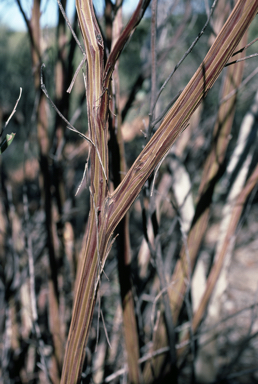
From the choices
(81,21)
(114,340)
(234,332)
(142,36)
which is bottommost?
(234,332)

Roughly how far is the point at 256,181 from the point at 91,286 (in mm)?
453

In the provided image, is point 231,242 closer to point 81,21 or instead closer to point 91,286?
point 91,286

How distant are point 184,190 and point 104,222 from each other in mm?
564

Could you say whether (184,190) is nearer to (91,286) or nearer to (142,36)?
(91,286)

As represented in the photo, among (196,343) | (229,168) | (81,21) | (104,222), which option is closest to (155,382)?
(196,343)

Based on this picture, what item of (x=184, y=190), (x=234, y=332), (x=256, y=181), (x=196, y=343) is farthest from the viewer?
(x=234, y=332)

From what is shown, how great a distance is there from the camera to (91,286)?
16.5 inches

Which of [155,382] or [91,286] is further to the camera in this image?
[155,382]

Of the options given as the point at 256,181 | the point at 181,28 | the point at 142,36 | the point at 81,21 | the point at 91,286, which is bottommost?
the point at 91,286

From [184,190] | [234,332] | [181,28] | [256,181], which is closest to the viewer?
[256,181]

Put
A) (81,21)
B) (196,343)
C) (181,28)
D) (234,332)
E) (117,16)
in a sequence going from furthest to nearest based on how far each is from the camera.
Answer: (234,332) → (181,28) → (196,343) → (117,16) → (81,21)

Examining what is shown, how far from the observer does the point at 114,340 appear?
3.78ft

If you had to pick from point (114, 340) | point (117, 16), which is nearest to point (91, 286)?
point (117, 16)

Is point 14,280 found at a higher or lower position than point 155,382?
higher
